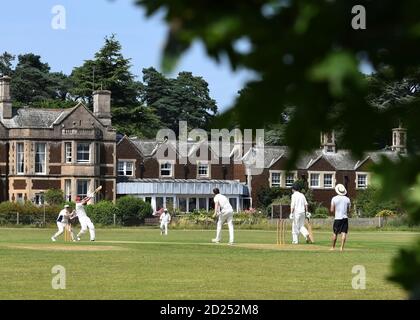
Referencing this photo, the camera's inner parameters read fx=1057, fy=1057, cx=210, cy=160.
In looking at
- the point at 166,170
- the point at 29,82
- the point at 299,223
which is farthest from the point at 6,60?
the point at 299,223

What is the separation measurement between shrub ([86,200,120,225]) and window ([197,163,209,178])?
24.6m

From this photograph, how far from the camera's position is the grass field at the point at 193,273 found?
14.8 m

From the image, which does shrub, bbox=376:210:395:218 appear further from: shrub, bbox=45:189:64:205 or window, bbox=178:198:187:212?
shrub, bbox=45:189:64:205

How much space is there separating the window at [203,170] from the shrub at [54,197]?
18.5m

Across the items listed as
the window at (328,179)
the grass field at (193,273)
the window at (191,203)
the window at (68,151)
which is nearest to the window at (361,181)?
the window at (328,179)

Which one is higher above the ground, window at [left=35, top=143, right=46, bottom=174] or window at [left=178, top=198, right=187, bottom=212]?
window at [left=35, top=143, right=46, bottom=174]

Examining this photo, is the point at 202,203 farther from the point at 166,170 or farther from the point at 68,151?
the point at 68,151

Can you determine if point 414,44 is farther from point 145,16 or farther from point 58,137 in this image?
point 58,137

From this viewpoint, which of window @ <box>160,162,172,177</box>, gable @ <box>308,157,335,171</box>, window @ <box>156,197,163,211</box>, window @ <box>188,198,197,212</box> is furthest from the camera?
gable @ <box>308,157,335,171</box>

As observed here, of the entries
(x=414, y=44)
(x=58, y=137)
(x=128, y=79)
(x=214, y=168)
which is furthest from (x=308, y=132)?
(x=128, y=79)

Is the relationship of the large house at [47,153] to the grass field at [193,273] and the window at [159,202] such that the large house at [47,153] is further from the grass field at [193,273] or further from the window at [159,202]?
the grass field at [193,273]

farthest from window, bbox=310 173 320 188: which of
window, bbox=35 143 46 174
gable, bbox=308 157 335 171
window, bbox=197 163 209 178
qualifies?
window, bbox=35 143 46 174

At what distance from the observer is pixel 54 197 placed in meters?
80.7

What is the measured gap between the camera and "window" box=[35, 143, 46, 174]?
278 feet
